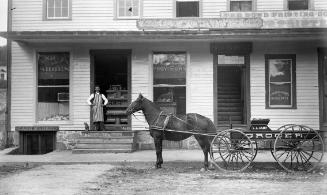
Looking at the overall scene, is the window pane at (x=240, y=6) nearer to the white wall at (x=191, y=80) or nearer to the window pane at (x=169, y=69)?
the white wall at (x=191, y=80)

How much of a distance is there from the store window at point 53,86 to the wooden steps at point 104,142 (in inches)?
75.8

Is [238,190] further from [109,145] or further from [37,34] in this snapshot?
[37,34]

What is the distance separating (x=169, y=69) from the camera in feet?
59.6

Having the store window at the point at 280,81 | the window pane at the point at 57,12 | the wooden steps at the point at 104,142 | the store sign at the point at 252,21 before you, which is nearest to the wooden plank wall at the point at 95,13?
the window pane at the point at 57,12

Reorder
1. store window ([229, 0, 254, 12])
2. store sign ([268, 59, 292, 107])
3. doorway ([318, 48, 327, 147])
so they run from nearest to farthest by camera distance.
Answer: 1. doorway ([318, 48, 327, 147])
2. store sign ([268, 59, 292, 107])
3. store window ([229, 0, 254, 12])

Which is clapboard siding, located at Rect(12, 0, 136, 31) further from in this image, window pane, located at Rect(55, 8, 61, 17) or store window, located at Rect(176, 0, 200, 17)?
store window, located at Rect(176, 0, 200, 17)

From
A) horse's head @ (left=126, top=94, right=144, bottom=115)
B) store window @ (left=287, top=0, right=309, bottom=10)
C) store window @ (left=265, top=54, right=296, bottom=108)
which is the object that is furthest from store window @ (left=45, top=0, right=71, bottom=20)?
store window @ (left=287, top=0, right=309, bottom=10)

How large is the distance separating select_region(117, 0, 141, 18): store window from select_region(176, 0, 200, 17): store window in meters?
1.51

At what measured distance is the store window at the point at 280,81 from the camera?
17812 mm

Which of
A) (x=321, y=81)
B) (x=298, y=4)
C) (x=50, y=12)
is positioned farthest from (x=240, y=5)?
(x=50, y=12)

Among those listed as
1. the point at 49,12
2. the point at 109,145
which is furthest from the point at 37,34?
the point at 109,145

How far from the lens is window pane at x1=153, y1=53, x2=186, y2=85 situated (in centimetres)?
1811

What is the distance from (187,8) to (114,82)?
392cm

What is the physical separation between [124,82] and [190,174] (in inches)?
296
